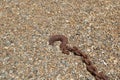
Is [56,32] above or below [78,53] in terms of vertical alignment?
above

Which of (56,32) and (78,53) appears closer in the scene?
(78,53)

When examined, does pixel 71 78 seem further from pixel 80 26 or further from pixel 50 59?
pixel 80 26

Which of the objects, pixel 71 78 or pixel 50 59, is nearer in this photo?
pixel 71 78

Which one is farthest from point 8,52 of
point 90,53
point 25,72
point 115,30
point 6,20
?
point 115,30
